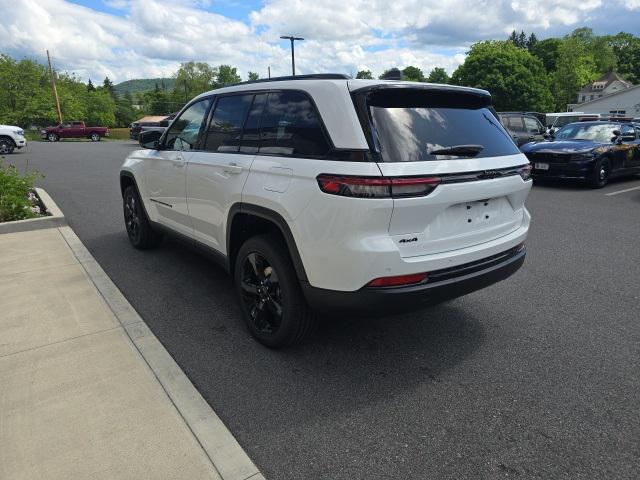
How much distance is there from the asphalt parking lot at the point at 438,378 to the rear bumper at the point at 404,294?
0.54 m

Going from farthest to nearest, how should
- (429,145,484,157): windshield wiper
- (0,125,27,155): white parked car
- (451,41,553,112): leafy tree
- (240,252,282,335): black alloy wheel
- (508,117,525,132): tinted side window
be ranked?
(451,41,553,112): leafy tree → (0,125,27,155): white parked car → (508,117,525,132): tinted side window → (240,252,282,335): black alloy wheel → (429,145,484,157): windshield wiper

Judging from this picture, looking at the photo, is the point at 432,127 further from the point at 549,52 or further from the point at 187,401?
the point at 549,52

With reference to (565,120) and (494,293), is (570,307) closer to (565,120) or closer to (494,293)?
(494,293)

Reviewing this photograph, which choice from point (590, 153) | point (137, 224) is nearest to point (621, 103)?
point (590, 153)

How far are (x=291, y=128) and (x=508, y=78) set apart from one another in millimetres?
57868

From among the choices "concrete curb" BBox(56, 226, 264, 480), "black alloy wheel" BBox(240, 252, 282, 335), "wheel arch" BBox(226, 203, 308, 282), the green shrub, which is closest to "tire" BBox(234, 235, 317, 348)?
"black alloy wheel" BBox(240, 252, 282, 335)

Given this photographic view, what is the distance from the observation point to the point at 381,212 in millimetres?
2434

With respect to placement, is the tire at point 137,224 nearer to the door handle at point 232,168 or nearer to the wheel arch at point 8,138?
the door handle at point 232,168

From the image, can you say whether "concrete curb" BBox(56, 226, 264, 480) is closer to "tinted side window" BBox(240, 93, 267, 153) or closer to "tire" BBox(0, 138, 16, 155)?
"tinted side window" BBox(240, 93, 267, 153)

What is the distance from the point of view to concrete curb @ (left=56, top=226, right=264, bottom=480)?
84.9 inches

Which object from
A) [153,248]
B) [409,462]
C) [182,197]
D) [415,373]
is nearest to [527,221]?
[415,373]

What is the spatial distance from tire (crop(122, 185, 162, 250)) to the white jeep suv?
2009mm

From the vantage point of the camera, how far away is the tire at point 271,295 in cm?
293

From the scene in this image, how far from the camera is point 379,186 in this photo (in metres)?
2.43
